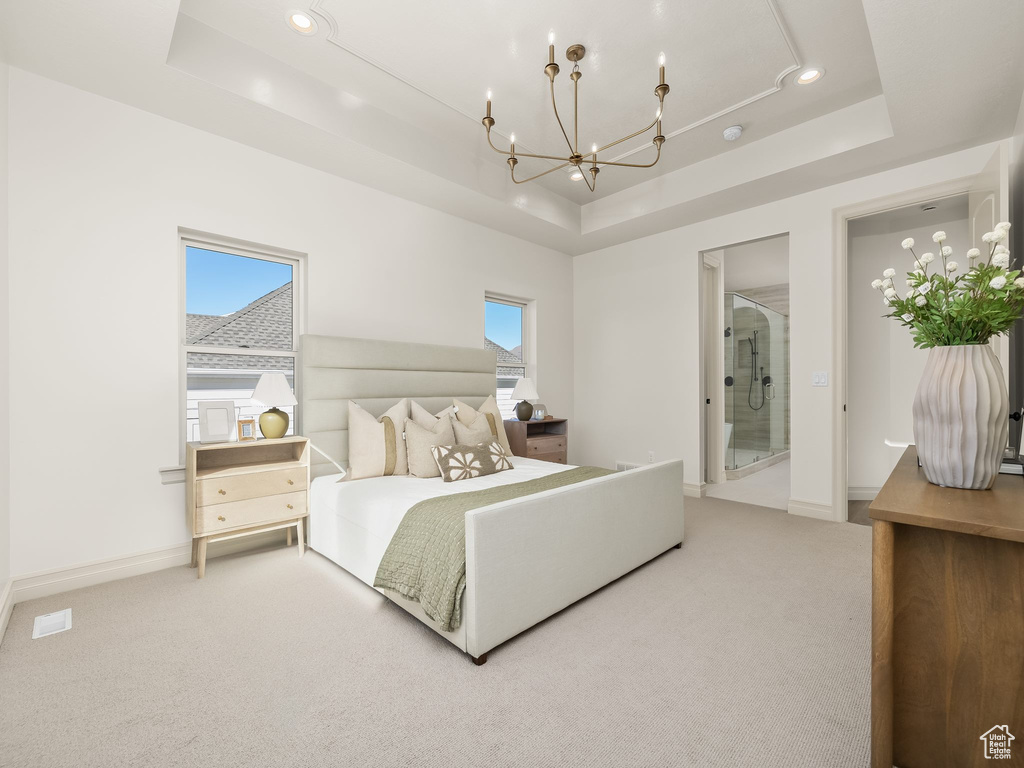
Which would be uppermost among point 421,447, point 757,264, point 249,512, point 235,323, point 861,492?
point 757,264

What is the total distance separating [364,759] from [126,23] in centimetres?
310

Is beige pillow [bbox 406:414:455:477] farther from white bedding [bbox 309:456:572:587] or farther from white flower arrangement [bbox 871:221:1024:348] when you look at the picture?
white flower arrangement [bbox 871:221:1024:348]

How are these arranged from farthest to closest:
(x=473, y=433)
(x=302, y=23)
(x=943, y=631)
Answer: (x=473, y=433) → (x=302, y=23) → (x=943, y=631)

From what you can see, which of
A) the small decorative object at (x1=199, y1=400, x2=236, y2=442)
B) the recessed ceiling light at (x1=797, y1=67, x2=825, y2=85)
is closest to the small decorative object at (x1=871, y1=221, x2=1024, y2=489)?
the recessed ceiling light at (x1=797, y1=67, x2=825, y2=85)

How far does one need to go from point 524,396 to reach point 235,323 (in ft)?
7.90

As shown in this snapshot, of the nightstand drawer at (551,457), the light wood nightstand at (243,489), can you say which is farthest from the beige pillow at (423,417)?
the nightstand drawer at (551,457)

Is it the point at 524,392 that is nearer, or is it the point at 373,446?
the point at 373,446

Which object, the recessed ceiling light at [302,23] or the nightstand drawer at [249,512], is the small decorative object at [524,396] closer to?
the nightstand drawer at [249,512]

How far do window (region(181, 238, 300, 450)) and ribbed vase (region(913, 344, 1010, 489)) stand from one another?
3411 millimetres

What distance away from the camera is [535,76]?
9.34 feet

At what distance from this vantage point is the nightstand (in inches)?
165

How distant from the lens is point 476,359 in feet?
13.8

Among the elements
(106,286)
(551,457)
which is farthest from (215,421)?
(551,457)

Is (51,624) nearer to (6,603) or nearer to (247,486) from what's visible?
(6,603)
